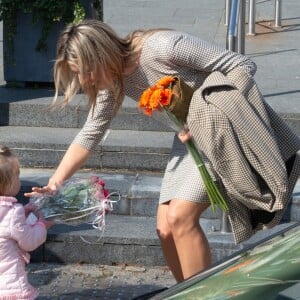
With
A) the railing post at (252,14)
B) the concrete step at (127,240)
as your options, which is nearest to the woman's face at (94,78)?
the concrete step at (127,240)

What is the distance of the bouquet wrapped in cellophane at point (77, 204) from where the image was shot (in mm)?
4605

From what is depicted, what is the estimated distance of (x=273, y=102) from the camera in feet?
25.0

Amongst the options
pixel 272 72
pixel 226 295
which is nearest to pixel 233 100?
pixel 226 295

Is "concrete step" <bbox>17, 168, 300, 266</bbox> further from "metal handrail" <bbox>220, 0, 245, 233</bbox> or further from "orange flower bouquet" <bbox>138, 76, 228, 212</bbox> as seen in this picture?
"orange flower bouquet" <bbox>138, 76, 228, 212</bbox>

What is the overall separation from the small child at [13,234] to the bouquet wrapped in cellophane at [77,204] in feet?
0.23

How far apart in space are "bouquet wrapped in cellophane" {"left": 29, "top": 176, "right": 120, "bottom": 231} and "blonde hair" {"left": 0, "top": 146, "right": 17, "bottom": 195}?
0.52 feet

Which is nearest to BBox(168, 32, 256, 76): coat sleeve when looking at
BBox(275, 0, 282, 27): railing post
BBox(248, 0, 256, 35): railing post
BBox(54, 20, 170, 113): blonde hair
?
BBox(54, 20, 170, 113): blonde hair

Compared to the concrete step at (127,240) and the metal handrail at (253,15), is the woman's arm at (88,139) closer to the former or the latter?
the concrete step at (127,240)

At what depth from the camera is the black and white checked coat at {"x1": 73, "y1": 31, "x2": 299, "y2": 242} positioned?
4.36m

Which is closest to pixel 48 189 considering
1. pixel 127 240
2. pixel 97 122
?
pixel 97 122

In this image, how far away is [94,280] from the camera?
5.96m

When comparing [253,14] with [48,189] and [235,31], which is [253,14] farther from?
[48,189]

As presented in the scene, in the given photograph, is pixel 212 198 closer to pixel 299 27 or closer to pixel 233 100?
pixel 233 100

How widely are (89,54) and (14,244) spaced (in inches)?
38.2
